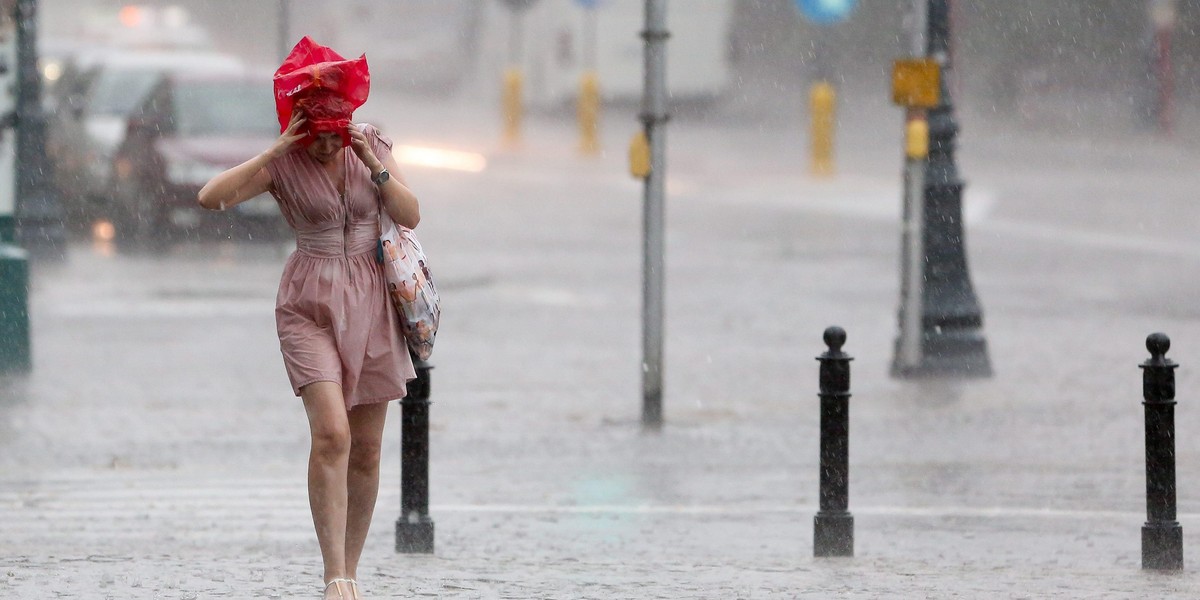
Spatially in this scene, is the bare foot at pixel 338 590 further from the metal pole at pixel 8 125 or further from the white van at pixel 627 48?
the white van at pixel 627 48

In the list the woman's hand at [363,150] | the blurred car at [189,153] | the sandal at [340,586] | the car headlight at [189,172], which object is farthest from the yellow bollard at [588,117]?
the sandal at [340,586]

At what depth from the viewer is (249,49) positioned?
58.8 metres

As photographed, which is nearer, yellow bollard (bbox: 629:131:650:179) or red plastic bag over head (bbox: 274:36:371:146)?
red plastic bag over head (bbox: 274:36:371:146)

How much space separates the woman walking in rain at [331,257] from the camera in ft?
19.5

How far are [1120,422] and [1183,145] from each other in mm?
21854

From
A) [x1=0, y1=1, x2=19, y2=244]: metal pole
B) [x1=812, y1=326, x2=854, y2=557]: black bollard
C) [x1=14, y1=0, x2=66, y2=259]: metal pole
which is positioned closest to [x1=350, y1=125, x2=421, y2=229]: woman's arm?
[x1=812, y1=326, x2=854, y2=557]: black bollard

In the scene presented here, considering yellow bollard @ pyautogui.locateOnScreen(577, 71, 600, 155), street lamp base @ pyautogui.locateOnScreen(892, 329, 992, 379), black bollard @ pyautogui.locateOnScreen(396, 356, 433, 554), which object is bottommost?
black bollard @ pyautogui.locateOnScreen(396, 356, 433, 554)

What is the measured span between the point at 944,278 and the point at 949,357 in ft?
1.80

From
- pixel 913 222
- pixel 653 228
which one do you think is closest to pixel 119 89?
pixel 913 222

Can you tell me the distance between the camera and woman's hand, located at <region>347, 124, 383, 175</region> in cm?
597

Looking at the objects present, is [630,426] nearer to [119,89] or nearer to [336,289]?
[336,289]

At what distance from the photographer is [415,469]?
754 cm

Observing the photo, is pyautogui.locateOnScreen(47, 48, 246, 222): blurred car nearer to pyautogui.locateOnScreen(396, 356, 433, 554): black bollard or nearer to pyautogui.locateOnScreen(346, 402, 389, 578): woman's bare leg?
pyautogui.locateOnScreen(396, 356, 433, 554): black bollard

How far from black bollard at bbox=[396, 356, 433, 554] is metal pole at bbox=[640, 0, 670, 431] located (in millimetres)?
3505
